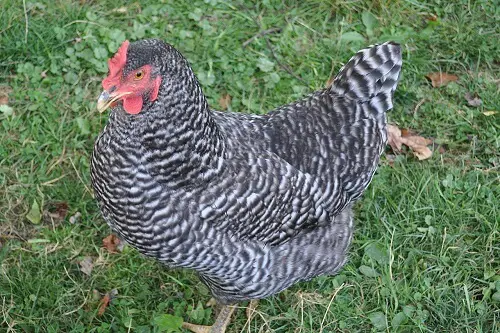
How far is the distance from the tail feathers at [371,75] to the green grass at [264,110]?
83cm

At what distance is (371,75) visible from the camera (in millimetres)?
3299

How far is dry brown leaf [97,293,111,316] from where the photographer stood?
3.54 m

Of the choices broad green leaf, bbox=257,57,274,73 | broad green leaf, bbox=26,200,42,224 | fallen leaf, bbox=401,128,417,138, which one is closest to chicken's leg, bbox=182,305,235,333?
broad green leaf, bbox=26,200,42,224

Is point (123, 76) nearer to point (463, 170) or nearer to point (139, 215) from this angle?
point (139, 215)

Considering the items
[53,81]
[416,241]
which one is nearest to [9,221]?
[53,81]

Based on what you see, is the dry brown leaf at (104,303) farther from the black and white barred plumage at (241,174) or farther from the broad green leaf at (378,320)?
the broad green leaf at (378,320)

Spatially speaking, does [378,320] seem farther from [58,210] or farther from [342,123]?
[58,210]

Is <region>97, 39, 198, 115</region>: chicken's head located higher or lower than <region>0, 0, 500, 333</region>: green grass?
higher

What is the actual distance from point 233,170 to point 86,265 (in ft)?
4.39

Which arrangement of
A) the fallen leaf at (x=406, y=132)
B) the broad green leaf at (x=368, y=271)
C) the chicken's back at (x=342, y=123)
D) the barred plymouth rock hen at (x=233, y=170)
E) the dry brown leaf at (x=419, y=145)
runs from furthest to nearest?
the fallen leaf at (x=406, y=132) → the dry brown leaf at (x=419, y=145) → the broad green leaf at (x=368, y=271) → the chicken's back at (x=342, y=123) → the barred plymouth rock hen at (x=233, y=170)

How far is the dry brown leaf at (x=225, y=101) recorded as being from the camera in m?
4.40

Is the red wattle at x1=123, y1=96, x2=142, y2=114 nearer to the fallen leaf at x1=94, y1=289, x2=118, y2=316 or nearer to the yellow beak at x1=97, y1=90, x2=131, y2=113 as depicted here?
the yellow beak at x1=97, y1=90, x2=131, y2=113

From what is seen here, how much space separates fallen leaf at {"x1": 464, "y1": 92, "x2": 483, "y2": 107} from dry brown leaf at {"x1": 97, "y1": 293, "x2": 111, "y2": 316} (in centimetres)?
274

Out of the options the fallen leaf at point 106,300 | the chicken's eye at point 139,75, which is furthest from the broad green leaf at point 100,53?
the chicken's eye at point 139,75
